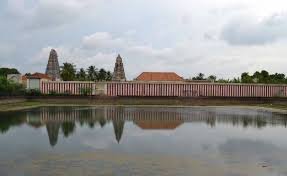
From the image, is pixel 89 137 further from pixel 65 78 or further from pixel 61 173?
pixel 65 78

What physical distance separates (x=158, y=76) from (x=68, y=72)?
19.5m

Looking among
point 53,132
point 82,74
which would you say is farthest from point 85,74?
point 53,132

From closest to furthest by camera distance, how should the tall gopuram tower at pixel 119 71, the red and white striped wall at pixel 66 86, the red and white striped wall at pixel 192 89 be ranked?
the red and white striped wall at pixel 66 86, the red and white striped wall at pixel 192 89, the tall gopuram tower at pixel 119 71

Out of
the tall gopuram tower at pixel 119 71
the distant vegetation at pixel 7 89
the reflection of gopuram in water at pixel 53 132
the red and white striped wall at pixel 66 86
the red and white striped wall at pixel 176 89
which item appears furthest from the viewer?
the tall gopuram tower at pixel 119 71

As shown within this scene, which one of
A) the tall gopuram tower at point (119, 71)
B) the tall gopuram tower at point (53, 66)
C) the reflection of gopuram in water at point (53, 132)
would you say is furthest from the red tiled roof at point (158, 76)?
the reflection of gopuram in water at point (53, 132)

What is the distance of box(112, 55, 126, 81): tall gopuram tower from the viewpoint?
A: 78625 mm

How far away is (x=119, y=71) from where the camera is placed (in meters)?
79.2

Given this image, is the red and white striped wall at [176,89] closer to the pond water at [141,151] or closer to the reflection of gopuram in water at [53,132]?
the reflection of gopuram in water at [53,132]

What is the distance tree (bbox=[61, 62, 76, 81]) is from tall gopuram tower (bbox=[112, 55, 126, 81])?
1089 centimetres

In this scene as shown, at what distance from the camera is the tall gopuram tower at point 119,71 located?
78625 mm

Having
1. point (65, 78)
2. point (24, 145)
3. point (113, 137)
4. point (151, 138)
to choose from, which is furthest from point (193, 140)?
point (65, 78)

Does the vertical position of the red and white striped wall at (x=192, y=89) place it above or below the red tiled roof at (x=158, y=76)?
below

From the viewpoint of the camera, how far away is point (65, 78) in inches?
3305

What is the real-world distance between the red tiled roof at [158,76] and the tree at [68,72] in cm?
1529
